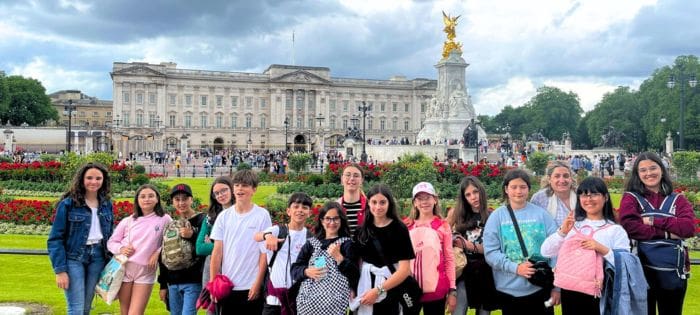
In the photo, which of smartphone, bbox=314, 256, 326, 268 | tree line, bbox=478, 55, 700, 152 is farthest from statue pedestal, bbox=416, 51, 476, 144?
smartphone, bbox=314, 256, 326, 268

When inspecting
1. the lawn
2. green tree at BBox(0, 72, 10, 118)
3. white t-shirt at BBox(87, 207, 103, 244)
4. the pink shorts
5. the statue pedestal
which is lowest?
the lawn

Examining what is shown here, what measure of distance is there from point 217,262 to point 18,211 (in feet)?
35.1

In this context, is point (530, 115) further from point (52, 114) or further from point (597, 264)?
point (597, 264)

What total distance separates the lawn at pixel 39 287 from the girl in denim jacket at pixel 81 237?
1768 mm

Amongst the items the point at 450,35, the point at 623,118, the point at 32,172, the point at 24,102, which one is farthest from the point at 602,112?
the point at 24,102

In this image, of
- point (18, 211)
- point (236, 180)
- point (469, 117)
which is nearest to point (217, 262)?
point (236, 180)

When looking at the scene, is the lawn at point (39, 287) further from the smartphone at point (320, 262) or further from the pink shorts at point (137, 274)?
the smartphone at point (320, 262)

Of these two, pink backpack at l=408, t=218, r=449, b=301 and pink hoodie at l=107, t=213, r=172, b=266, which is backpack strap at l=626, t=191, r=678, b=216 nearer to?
pink backpack at l=408, t=218, r=449, b=301

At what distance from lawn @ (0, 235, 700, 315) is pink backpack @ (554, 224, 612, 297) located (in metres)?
2.91

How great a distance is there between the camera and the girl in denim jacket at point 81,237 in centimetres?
524

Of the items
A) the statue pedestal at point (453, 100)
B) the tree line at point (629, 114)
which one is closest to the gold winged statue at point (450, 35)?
the statue pedestal at point (453, 100)

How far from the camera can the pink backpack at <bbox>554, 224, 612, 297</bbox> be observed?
15.3ft

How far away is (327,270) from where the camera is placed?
15.5 feet

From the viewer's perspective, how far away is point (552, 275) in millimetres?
4969
